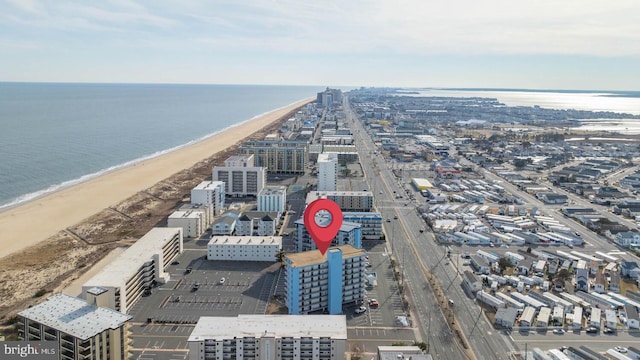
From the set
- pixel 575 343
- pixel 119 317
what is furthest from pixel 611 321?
pixel 119 317

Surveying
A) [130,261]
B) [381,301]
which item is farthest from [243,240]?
[381,301]

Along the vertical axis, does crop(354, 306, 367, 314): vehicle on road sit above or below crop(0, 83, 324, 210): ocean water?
below

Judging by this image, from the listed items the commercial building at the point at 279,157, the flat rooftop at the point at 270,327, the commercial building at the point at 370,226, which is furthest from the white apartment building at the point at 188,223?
the commercial building at the point at 279,157

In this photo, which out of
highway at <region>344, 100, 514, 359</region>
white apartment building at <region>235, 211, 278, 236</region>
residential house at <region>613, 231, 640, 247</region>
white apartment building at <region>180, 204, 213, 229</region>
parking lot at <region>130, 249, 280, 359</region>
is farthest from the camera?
white apartment building at <region>180, 204, 213, 229</region>

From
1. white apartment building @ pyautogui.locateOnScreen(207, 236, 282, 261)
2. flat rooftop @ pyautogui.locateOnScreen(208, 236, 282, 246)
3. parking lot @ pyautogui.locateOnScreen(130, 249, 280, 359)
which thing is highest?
flat rooftop @ pyautogui.locateOnScreen(208, 236, 282, 246)

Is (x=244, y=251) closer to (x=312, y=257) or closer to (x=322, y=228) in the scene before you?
(x=312, y=257)

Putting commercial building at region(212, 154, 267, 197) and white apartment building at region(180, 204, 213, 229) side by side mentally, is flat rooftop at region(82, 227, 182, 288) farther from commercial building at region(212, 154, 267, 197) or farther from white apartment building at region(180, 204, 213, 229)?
commercial building at region(212, 154, 267, 197)

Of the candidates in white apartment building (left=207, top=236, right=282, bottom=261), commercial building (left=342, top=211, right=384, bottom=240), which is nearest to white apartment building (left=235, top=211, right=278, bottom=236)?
white apartment building (left=207, top=236, right=282, bottom=261)

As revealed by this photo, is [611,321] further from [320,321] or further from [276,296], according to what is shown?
[276,296]

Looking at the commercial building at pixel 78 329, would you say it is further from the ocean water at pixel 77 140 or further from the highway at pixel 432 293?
the ocean water at pixel 77 140
